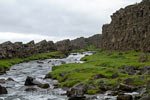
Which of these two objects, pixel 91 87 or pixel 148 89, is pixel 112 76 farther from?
pixel 148 89

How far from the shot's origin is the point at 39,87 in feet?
164

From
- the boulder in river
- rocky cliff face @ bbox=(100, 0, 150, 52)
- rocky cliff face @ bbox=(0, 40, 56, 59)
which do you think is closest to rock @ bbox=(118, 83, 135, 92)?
the boulder in river

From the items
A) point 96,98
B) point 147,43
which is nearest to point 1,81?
point 96,98

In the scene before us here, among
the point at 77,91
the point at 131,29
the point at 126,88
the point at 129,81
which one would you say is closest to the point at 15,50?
the point at 131,29

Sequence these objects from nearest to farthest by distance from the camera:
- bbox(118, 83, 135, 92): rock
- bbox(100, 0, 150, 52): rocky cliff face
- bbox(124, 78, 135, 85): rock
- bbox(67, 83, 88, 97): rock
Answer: bbox(67, 83, 88, 97): rock < bbox(118, 83, 135, 92): rock < bbox(124, 78, 135, 85): rock < bbox(100, 0, 150, 52): rocky cliff face

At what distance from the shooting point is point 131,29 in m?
121

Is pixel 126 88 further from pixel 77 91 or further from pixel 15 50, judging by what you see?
pixel 15 50

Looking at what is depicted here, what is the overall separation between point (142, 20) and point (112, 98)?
77564 mm

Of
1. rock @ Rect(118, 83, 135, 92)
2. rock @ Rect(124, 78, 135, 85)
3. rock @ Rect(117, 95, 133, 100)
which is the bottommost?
rock @ Rect(117, 95, 133, 100)

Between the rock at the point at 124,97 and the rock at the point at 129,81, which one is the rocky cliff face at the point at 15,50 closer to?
the rock at the point at 129,81

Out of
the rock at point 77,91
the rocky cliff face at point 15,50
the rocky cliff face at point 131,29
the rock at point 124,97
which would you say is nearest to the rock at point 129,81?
the rock at point 77,91

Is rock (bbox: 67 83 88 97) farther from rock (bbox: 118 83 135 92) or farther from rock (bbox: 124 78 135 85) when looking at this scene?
rock (bbox: 124 78 135 85)

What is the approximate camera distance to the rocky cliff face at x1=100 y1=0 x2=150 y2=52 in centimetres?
10306

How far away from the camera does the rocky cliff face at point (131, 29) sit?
10306 cm
